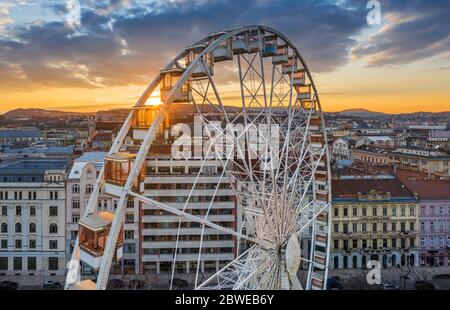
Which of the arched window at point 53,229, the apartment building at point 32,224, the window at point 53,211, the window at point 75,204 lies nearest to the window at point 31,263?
the apartment building at point 32,224

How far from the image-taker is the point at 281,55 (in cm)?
909

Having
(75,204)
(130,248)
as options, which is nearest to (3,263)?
(75,204)

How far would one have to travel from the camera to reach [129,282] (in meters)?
18.2

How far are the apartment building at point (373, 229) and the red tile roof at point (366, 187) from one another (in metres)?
0.08

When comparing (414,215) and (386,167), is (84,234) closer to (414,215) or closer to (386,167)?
(414,215)

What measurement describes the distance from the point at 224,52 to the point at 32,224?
14238 millimetres

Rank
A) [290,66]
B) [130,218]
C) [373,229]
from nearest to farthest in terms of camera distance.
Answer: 1. [290,66]
2. [130,218]
3. [373,229]

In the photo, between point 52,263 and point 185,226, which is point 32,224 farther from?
point 185,226

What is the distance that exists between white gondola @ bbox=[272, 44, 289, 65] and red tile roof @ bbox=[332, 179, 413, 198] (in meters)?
12.7

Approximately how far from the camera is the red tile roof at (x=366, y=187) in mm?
21031

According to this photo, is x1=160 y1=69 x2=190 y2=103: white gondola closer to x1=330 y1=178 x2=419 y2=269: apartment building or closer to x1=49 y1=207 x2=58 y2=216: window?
x1=49 y1=207 x2=58 y2=216: window

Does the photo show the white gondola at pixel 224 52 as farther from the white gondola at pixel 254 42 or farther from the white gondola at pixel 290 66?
the white gondola at pixel 290 66
